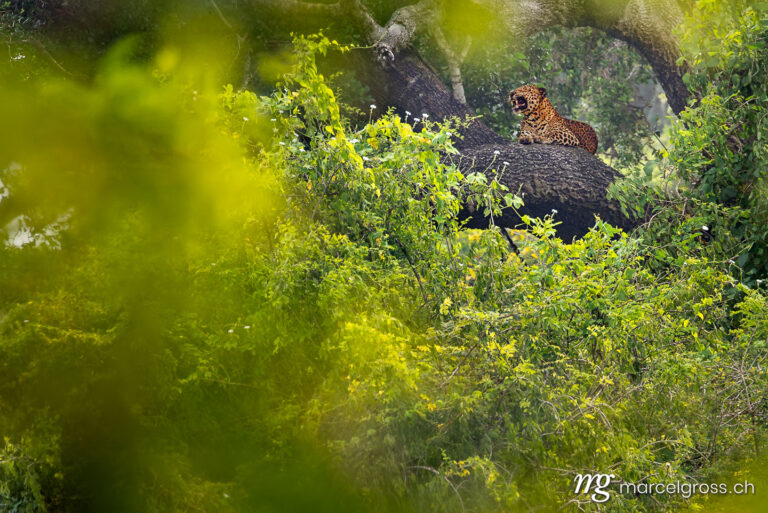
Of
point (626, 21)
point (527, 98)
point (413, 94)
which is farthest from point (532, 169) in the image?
point (626, 21)

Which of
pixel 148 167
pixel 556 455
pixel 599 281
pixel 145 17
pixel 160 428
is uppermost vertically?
pixel 145 17

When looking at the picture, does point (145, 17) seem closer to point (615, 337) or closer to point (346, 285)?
point (346, 285)

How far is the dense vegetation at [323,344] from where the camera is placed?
4.38 m

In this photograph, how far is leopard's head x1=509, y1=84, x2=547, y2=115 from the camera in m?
8.51

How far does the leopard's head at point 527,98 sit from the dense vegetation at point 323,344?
9.03 ft

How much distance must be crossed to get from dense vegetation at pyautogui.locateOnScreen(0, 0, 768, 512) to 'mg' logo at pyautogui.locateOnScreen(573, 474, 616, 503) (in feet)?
0.15

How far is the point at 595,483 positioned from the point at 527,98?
16.7 ft

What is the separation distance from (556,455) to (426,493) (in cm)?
72

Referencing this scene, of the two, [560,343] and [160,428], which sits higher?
[160,428]

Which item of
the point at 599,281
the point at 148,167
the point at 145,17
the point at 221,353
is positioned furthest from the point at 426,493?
the point at 145,17

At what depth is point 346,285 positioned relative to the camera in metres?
4.66

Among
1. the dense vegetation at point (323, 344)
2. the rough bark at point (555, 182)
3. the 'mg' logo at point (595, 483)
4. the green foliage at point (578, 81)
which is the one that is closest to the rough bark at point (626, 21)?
the green foliage at point (578, 81)

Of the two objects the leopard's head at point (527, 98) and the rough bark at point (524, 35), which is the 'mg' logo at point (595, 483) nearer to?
the rough bark at point (524, 35)

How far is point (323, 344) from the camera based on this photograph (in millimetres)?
4594
